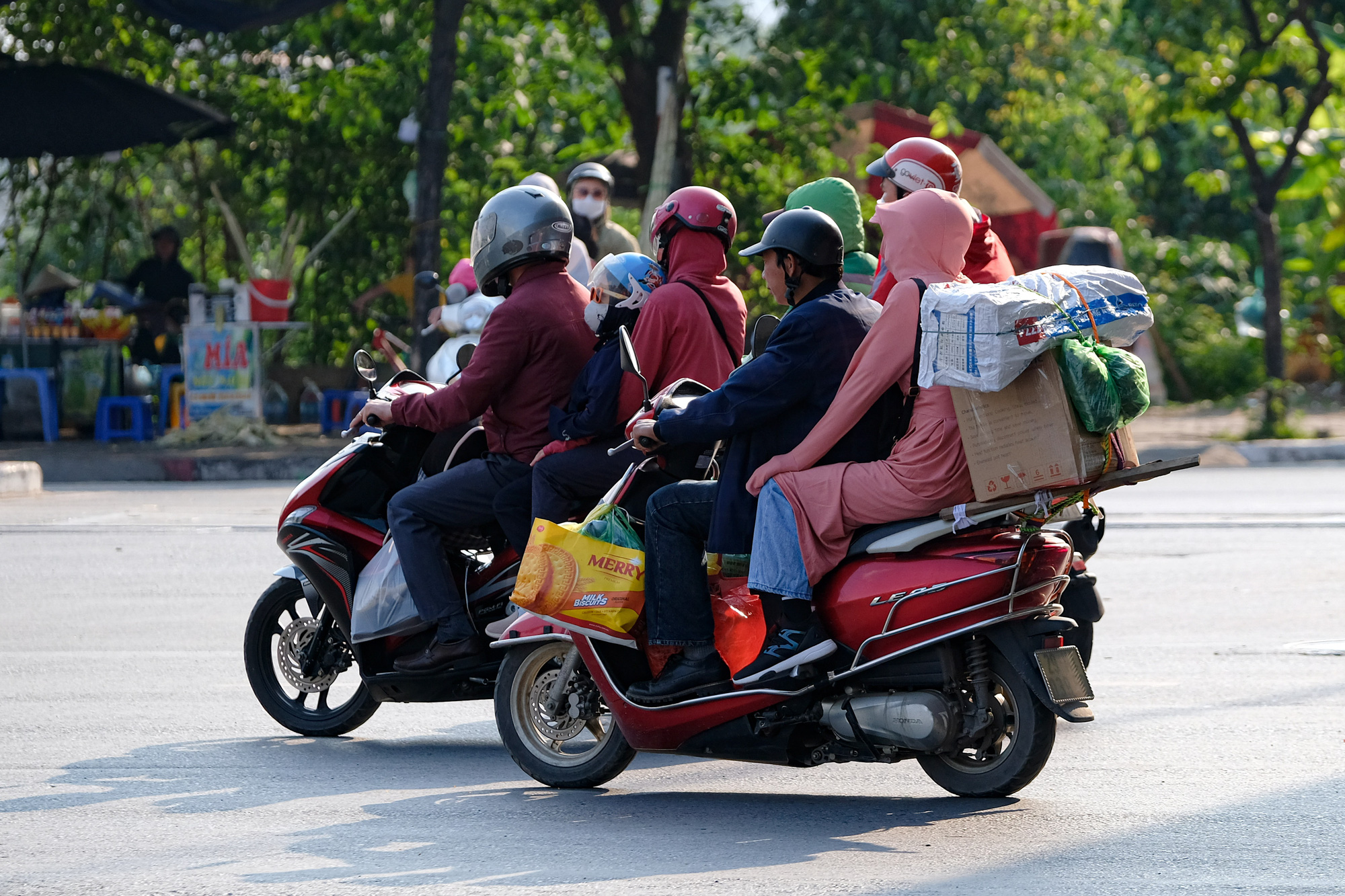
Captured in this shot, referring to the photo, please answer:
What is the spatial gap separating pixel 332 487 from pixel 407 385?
46 cm

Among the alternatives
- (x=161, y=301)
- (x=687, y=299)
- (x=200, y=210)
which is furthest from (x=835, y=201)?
(x=200, y=210)

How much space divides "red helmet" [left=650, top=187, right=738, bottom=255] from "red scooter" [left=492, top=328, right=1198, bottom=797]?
2.42ft

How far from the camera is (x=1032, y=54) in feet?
96.4

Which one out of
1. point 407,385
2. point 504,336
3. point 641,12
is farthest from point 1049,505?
point 641,12

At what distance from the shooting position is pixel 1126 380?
15.6 feet

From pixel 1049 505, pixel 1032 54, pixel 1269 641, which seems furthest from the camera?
pixel 1032 54

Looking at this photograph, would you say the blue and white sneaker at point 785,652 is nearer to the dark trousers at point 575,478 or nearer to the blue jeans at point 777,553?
the blue jeans at point 777,553

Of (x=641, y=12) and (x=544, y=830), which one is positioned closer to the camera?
(x=544, y=830)

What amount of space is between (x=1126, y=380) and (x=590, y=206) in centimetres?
493

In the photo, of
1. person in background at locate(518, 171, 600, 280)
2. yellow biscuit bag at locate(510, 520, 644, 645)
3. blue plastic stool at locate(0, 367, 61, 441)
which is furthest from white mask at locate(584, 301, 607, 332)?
blue plastic stool at locate(0, 367, 61, 441)

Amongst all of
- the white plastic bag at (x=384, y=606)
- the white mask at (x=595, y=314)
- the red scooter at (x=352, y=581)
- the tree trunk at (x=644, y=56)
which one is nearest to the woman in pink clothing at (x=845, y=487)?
the white mask at (x=595, y=314)

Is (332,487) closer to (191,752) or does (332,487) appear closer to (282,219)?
(191,752)

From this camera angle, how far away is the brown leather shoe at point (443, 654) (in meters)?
5.84

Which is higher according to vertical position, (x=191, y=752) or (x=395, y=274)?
(x=395, y=274)
